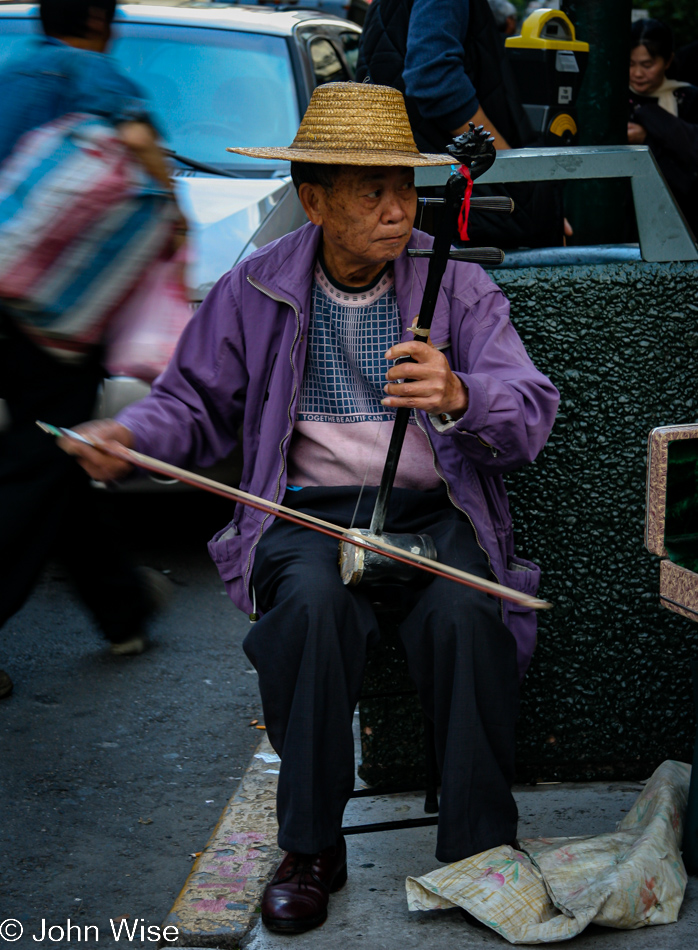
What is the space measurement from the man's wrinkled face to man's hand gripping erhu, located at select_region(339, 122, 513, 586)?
0.13m

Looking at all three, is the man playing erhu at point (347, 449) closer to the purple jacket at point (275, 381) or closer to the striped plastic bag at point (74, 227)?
the purple jacket at point (275, 381)

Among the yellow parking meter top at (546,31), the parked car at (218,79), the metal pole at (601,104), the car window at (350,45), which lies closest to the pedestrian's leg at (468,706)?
the metal pole at (601,104)

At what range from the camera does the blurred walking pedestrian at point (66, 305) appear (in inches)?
107

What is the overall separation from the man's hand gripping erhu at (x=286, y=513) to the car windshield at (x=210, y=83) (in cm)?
282

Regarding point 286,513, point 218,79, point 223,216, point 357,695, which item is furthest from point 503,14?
point 357,695

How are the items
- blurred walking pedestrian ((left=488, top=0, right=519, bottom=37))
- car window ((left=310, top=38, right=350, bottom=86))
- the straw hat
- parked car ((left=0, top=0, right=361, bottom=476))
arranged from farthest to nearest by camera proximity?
blurred walking pedestrian ((left=488, top=0, right=519, bottom=37)) → car window ((left=310, top=38, right=350, bottom=86)) → parked car ((left=0, top=0, right=361, bottom=476)) → the straw hat

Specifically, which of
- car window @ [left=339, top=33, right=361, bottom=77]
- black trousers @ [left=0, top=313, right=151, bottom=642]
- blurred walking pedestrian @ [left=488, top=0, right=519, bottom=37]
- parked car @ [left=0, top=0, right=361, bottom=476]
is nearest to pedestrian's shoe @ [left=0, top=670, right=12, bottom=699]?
black trousers @ [left=0, top=313, right=151, bottom=642]

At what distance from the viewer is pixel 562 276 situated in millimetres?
2553

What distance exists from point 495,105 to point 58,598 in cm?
230

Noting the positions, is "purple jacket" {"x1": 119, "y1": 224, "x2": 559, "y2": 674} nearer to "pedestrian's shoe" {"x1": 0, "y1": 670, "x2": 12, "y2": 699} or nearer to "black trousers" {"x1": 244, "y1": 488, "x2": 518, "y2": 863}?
"black trousers" {"x1": 244, "y1": 488, "x2": 518, "y2": 863}

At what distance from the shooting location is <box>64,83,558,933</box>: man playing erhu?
2.17m

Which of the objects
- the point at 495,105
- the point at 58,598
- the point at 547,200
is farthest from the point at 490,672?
the point at 58,598

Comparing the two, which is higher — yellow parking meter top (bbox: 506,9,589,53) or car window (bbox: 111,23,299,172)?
yellow parking meter top (bbox: 506,9,589,53)

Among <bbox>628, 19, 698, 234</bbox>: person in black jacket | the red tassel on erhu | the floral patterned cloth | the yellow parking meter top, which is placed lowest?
the floral patterned cloth
